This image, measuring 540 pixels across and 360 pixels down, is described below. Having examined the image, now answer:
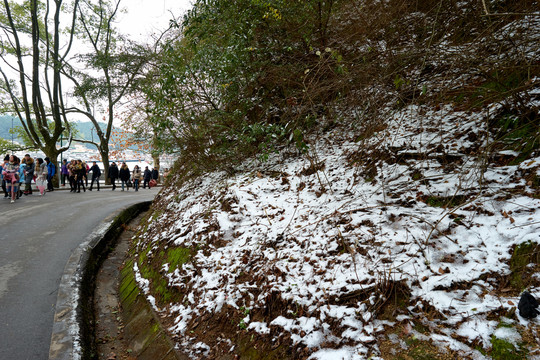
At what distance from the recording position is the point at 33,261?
584 cm

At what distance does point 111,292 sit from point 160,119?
11.2 feet

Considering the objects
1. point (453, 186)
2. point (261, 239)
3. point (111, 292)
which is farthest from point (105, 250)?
point (453, 186)

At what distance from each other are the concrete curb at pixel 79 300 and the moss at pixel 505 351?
3941 millimetres

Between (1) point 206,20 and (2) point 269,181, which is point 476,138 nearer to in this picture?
(2) point 269,181

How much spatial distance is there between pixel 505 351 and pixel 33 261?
717cm

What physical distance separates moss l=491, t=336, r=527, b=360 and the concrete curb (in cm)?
394

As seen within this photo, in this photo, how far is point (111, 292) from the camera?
5.44 m

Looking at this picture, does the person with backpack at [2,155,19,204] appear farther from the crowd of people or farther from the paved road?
the paved road

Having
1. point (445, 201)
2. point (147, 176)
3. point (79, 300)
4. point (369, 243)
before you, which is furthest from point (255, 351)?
point (147, 176)

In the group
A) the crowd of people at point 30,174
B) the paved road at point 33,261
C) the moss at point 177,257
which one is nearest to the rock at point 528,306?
the moss at point 177,257

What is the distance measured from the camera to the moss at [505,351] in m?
1.92

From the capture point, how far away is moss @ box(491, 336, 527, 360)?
1.92 meters

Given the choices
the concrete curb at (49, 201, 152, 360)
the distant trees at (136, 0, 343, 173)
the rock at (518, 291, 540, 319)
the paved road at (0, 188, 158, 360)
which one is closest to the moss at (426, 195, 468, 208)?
the rock at (518, 291, 540, 319)

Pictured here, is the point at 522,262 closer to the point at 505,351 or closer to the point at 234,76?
the point at 505,351
